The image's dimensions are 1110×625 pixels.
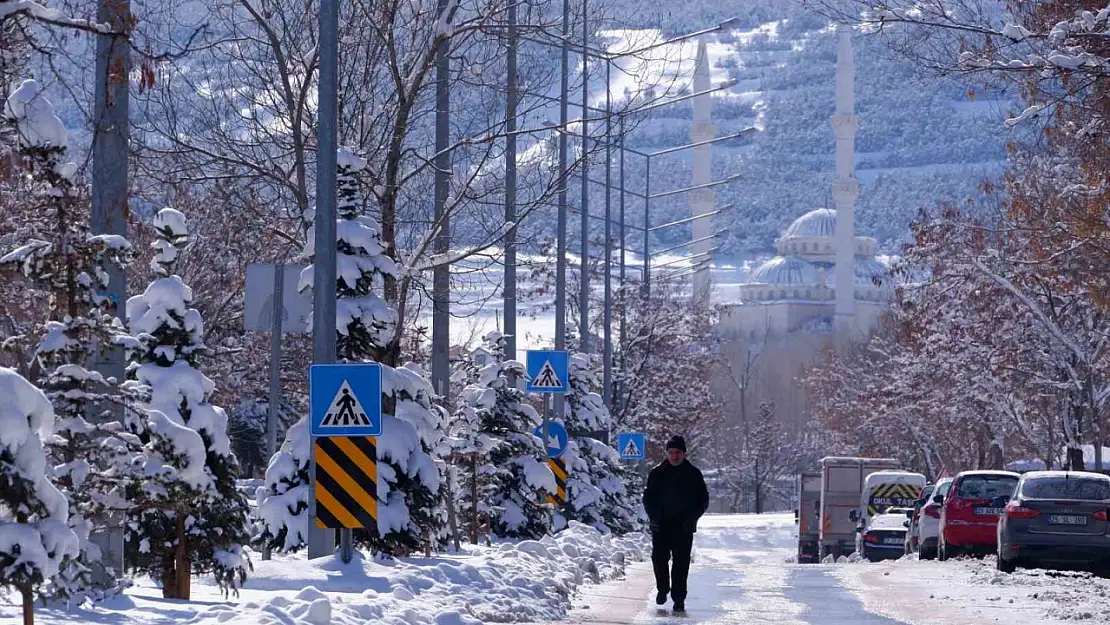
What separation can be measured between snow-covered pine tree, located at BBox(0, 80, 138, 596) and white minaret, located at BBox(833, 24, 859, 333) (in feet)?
478

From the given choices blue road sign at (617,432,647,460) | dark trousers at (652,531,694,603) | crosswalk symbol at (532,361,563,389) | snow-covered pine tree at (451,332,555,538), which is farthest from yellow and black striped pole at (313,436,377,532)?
blue road sign at (617,432,647,460)

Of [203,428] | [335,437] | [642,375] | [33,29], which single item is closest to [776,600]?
[335,437]

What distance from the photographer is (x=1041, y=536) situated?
24.7m

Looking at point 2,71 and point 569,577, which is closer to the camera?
point 2,71

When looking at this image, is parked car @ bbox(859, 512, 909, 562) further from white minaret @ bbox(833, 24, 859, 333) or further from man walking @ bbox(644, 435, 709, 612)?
white minaret @ bbox(833, 24, 859, 333)

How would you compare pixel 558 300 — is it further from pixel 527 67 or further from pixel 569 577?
pixel 569 577

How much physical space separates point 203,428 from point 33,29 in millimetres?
5480

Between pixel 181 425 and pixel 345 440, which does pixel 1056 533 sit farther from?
pixel 181 425

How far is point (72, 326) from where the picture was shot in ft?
42.8

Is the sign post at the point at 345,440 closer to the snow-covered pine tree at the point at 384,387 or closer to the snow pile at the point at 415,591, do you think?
the snow pile at the point at 415,591

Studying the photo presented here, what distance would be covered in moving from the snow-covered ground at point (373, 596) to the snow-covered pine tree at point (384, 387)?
1.38ft

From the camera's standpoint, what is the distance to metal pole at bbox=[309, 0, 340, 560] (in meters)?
17.4

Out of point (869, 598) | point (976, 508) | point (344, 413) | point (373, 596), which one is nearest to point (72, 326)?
point (373, 596)

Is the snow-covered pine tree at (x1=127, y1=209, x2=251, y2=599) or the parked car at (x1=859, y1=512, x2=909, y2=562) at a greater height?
the snow-covered pine tree at (x1=127, y1=209, x2=251, y2=599)
